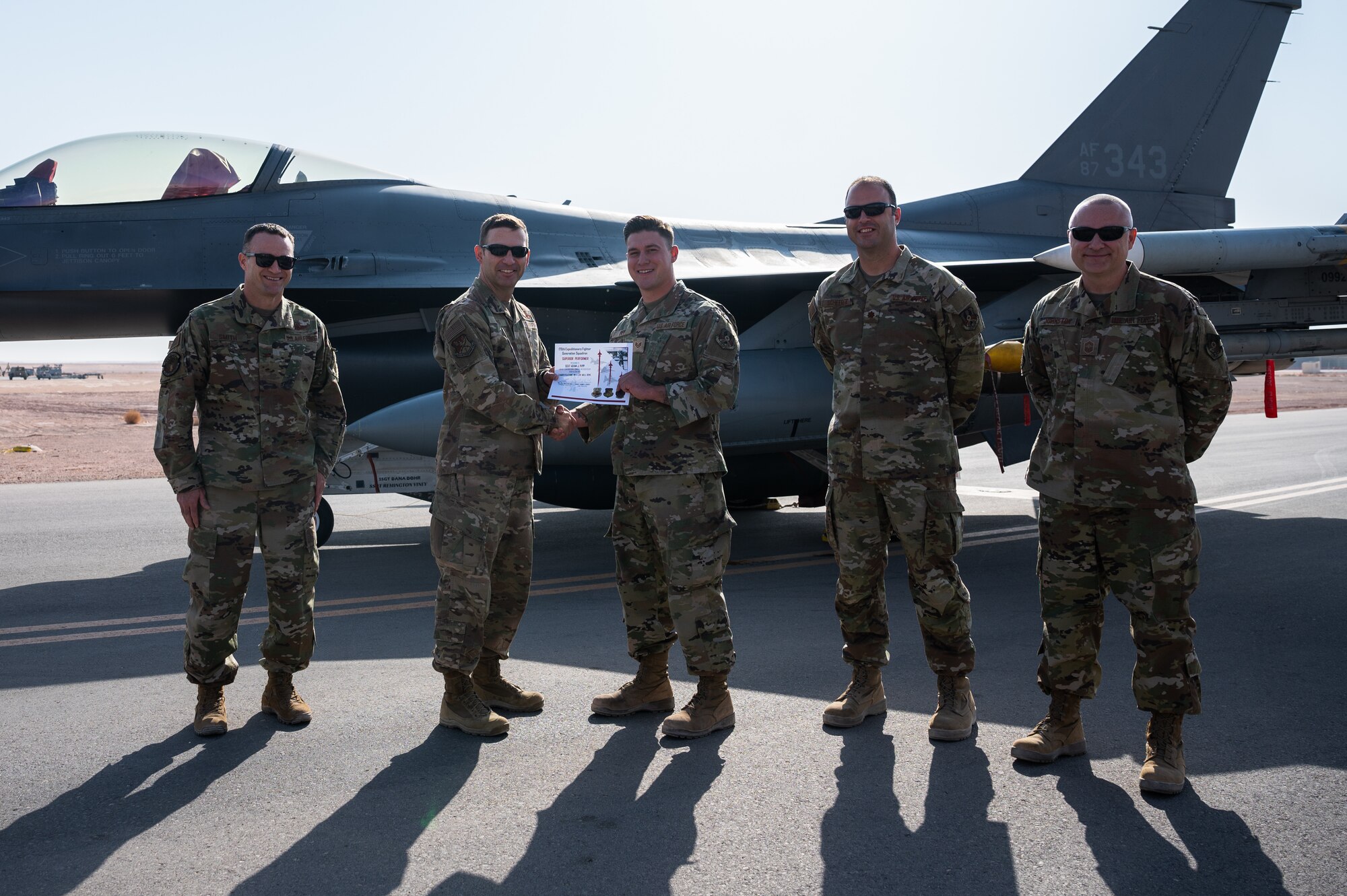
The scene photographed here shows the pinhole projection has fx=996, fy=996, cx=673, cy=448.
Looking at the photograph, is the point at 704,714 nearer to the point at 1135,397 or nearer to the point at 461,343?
the point at 461,343

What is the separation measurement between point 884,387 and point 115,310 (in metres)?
6.72

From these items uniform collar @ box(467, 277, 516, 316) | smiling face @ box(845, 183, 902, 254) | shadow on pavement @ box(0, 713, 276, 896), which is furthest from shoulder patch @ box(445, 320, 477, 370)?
shadow on pavement @ box(0, 713, 276, 896)

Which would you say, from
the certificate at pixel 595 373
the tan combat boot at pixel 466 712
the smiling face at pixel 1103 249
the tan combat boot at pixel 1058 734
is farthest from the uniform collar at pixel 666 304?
the tan combat boot at pixel 1058 734

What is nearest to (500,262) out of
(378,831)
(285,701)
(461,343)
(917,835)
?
(461,343)

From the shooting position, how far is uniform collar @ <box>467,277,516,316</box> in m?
4.30

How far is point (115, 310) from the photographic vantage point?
8047 mm

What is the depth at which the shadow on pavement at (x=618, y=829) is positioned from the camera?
280cm

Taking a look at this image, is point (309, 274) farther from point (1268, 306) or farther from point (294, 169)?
point (1268, 306)

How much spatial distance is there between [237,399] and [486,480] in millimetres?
1116

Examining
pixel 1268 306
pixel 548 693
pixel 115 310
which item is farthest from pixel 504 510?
pixel 1268 306

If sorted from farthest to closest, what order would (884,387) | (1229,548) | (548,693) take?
1. (1229,548)
2. (548,693)
3. (884,387)

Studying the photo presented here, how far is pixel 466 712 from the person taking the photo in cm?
408

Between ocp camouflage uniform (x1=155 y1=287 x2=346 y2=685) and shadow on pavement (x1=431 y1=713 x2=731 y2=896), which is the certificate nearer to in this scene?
ocp camouflage uniform (x1=155 y1=287 x2=346 y2=685)

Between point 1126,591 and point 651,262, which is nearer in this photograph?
point 1126,591
